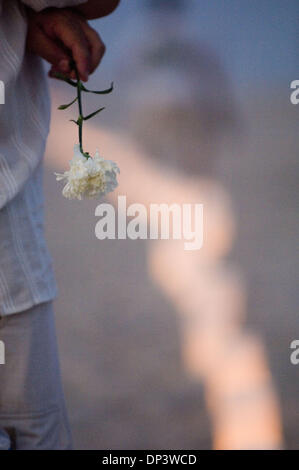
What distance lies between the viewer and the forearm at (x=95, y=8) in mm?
742

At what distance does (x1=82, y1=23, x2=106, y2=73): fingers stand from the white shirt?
4cm

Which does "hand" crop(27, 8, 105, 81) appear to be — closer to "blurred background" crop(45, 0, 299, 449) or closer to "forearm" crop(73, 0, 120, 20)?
"forearm" crop(73, 0, 120, 20)

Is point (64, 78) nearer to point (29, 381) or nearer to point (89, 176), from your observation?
point (89, 176)

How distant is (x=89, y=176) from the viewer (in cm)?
64

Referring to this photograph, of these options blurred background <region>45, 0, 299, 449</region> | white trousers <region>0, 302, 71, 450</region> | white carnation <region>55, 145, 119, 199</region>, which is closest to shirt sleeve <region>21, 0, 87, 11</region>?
white carnation <region>55, 145, 119, 199</region>

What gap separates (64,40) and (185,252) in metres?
1.33

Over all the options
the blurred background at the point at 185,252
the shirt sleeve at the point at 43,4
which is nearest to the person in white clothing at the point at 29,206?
the shirt sleeve at the point at 43,4

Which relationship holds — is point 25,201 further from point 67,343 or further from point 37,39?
point 67,343

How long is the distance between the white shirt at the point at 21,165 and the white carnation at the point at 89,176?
58mm

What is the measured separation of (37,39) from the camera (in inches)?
28.2

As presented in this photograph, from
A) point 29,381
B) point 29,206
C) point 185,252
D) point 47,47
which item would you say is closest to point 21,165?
point 29,206

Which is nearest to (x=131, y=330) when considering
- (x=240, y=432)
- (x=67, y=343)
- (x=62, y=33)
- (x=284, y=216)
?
(x=67, y=343)

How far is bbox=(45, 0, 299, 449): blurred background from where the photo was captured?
145 cm

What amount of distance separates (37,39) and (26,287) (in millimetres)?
313
